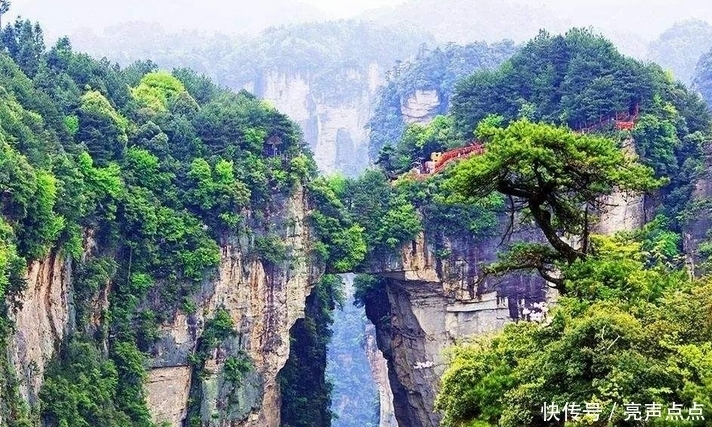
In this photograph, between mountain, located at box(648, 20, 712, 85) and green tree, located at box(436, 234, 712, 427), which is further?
mountain, located at box(648, 20, 712, 85)

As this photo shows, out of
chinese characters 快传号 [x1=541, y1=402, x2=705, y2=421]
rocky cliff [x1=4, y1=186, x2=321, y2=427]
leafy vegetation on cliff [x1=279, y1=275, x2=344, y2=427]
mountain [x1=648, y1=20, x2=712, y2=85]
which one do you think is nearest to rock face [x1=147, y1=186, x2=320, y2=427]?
rocky cliff [x1=4, y1=186, x2=321, y2=427]

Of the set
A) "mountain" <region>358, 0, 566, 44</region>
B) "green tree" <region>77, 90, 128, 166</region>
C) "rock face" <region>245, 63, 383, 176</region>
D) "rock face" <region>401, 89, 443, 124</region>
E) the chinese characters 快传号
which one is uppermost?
"mountain" <region>358, 0, 566, 44</region>

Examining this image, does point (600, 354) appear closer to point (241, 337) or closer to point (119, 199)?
point (119, 199)

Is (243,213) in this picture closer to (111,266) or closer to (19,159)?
(111,266)

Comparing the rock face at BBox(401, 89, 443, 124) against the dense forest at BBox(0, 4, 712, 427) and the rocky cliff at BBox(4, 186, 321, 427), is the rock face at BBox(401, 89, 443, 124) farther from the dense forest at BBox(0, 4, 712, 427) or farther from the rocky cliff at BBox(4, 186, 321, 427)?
the rocky cliff at BBox(4, 186, 321, 427)

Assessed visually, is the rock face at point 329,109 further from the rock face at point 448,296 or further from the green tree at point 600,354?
the green tree at point 600,354

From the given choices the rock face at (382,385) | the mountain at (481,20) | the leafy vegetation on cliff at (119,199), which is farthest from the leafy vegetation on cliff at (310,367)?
the mountain at (481,20)
